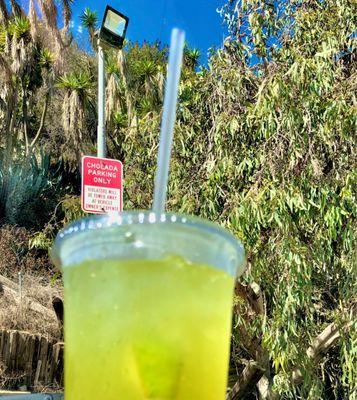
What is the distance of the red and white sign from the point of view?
5.27 meters

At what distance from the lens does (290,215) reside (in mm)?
5328

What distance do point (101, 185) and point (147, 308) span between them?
4492 mm

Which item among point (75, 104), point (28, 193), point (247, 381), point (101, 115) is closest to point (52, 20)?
point (75, 104)

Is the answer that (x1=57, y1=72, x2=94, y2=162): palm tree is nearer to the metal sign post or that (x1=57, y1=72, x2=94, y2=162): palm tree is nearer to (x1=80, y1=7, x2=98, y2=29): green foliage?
(x1=80, y1=7, x2=98, y2=29): green foliage

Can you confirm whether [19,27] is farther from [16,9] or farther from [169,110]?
[169,110]

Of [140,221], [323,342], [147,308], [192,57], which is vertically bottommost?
[323,342]

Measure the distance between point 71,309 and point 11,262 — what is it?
12880 mm

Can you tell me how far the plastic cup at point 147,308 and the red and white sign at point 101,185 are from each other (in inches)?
168

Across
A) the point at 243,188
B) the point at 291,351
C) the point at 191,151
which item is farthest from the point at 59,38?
the point at 291,351

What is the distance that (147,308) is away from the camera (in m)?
0.94

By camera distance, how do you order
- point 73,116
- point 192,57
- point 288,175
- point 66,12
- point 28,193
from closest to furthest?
point 288,175, point 192,57, point 28,193, point 73,116, point 66,12

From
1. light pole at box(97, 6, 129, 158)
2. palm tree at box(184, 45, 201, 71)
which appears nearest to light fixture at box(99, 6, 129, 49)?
light pole at box(97, 6, 129, 158)

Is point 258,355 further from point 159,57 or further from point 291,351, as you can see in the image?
point 159,57

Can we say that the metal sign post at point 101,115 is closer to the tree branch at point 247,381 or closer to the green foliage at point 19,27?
the tree branch at point 247,381
